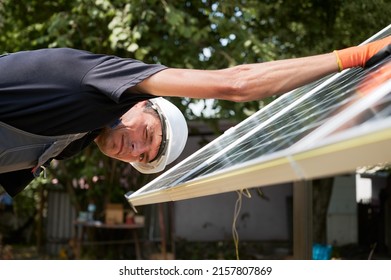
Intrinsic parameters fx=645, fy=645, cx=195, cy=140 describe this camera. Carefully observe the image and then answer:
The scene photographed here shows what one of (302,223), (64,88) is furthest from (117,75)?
(302,223)

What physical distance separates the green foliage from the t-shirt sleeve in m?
5.14

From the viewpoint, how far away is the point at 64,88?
263 centimetres

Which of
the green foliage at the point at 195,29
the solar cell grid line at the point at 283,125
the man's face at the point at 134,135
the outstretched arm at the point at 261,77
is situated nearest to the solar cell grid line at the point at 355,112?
the solar cell grid line at the point at 283,125

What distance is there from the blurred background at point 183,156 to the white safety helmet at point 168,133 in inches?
21.0

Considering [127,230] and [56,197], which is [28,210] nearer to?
[56,197]

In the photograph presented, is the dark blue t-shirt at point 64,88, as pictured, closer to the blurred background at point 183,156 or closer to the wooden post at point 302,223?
the blurred background at point 183,156

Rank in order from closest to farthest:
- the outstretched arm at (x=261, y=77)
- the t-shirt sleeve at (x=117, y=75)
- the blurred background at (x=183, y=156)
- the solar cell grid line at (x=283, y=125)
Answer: the solar cell grid line at (x=283, y=125)
the outstretched arm at (x=261, y=77)
the t-shirt sleeve at (x=117, y=75)
the blurred background at (x=183, y=156)

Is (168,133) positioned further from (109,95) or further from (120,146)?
(109,95)

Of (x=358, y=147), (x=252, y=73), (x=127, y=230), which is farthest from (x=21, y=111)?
(x=127, y=230)

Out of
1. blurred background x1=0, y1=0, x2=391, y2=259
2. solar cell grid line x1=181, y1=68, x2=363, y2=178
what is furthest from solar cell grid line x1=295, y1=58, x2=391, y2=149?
blurred background x1=0, y1=0, x2=391, y2=259

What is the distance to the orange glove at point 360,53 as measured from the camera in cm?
224

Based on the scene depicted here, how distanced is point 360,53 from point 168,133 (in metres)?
1.28

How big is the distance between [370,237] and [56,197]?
25.2ft

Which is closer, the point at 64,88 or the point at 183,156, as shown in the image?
the point at 64,88
